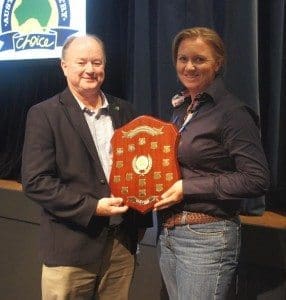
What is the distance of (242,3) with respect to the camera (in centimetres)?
196

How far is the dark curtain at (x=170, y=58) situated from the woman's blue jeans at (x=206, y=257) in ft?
2.35

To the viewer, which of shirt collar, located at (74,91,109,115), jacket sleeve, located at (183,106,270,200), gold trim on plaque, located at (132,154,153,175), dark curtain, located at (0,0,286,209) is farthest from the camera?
dark curtain, located at (0,0,286,209)

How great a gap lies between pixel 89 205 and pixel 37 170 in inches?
7.2

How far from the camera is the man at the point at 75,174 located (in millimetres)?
1391

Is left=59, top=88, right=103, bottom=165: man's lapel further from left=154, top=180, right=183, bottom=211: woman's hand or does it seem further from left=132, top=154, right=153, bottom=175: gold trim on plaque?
left=154, top=180, right=183, bottom=211: woman's hand

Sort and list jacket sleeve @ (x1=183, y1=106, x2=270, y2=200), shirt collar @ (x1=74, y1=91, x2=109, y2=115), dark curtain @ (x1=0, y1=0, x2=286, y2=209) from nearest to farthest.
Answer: jacket sleeve @ (x1=183, y1=106, x2=270, y2=200) → shirt collar @ (x1=74, y1=91, x2=109, y2=115) → dark curtain @ (x1=0, y1=0, x2=286, y2=209)

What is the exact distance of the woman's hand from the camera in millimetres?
1310

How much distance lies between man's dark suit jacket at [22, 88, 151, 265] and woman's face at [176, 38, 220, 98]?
336 mm

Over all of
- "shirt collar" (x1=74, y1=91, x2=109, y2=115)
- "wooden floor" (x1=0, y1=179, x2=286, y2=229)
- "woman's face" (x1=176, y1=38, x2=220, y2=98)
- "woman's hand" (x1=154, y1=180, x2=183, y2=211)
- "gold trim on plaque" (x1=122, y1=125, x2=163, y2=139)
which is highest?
"woman's face" (x1=176, y1=38, x2=220, y2=98)

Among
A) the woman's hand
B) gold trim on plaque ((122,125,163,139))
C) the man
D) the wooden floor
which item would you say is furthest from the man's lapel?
the wooden floor

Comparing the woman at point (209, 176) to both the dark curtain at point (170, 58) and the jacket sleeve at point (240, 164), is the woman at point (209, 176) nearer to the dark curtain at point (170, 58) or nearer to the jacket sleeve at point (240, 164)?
the jacket sleeve at point (240, 164)

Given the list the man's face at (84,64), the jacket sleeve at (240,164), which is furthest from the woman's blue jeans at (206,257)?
the man's face at (84,64)

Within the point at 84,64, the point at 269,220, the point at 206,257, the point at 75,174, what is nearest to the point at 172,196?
the point at 206,257

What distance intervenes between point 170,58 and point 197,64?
938mm
